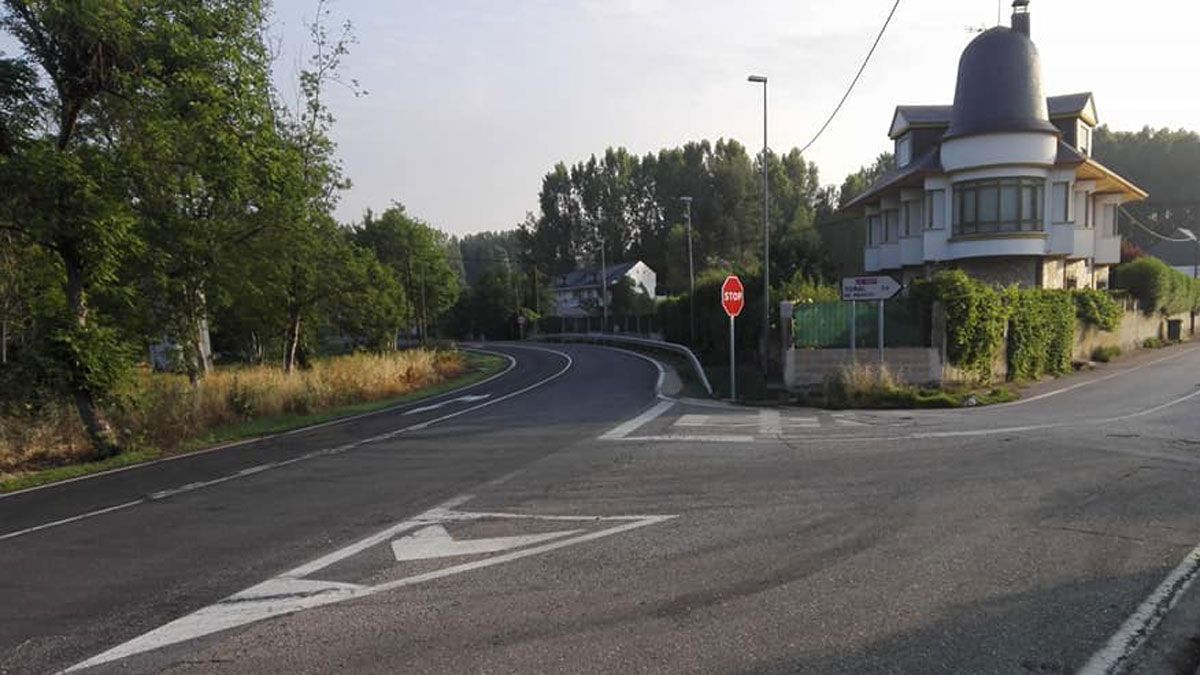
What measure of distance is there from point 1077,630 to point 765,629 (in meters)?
1.84

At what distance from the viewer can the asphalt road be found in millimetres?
Answer: 4434

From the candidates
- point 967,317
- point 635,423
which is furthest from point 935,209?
point 635,423

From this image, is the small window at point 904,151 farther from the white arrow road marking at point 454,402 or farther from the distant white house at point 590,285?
the distant white house at point 590,285

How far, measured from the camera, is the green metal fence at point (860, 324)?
20.8 m

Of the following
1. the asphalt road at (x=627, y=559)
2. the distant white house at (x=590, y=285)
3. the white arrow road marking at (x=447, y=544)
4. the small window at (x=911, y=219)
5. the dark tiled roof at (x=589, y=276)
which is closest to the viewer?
the asphalt road at (x=627, y=559)

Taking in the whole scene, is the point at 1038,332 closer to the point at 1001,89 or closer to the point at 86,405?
the point at 1001,89

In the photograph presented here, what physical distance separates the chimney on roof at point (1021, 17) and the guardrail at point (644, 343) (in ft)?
65.2

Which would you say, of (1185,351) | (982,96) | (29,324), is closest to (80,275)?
(29,324)

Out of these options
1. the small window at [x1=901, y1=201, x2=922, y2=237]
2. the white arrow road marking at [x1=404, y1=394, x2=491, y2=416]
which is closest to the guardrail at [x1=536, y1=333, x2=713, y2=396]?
the white arrow road marking at [x1=404, y1=394, x2=491, y2=416]

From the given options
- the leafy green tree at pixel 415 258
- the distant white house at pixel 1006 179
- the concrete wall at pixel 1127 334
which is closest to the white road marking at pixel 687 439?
the concrete wall at pixel 1127 334

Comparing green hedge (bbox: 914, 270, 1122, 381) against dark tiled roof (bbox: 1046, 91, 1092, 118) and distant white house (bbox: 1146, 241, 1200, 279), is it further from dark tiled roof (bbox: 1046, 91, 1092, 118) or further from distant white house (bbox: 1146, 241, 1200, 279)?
distant white house (bbox: 1146, 241, 1200, 279)

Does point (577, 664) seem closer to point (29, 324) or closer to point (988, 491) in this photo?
point (988, 491)

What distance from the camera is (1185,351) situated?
110 ft

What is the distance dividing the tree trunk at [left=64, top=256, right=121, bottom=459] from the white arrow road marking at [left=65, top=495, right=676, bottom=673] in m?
8.54
